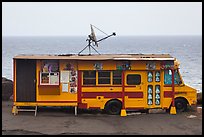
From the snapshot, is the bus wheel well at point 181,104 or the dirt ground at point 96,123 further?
the bus wheel well at point 181,104

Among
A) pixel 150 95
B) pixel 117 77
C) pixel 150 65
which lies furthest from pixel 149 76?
pixel 117 77

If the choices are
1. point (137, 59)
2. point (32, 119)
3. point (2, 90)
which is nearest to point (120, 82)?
point (137, 59)

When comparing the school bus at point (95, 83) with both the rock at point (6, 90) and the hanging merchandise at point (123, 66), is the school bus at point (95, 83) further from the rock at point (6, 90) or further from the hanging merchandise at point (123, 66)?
the rock at point (6, 90)

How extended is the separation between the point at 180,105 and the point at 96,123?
4001 mm

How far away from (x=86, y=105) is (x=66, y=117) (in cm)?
110

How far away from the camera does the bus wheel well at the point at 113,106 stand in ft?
59.9

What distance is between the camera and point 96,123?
16.5 metres

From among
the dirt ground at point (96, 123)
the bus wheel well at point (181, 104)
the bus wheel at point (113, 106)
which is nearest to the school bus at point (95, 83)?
the bus wheel at point (113, 106)

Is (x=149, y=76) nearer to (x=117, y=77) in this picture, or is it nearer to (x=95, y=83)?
(x=117, y=77)

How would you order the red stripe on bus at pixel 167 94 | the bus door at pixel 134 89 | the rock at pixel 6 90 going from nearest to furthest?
the bus door at pixel 134 89, the red stripe on bus at pixel 167 94, the rock at pixel 6 90

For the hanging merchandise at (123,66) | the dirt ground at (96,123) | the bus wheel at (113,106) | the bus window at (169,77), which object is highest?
the hanging merchandise at (123,66)

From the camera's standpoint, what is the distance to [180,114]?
1820 centimetres

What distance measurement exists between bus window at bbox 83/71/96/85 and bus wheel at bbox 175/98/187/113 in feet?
11.1

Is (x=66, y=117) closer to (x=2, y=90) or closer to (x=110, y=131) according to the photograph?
(x=110, y=131)
